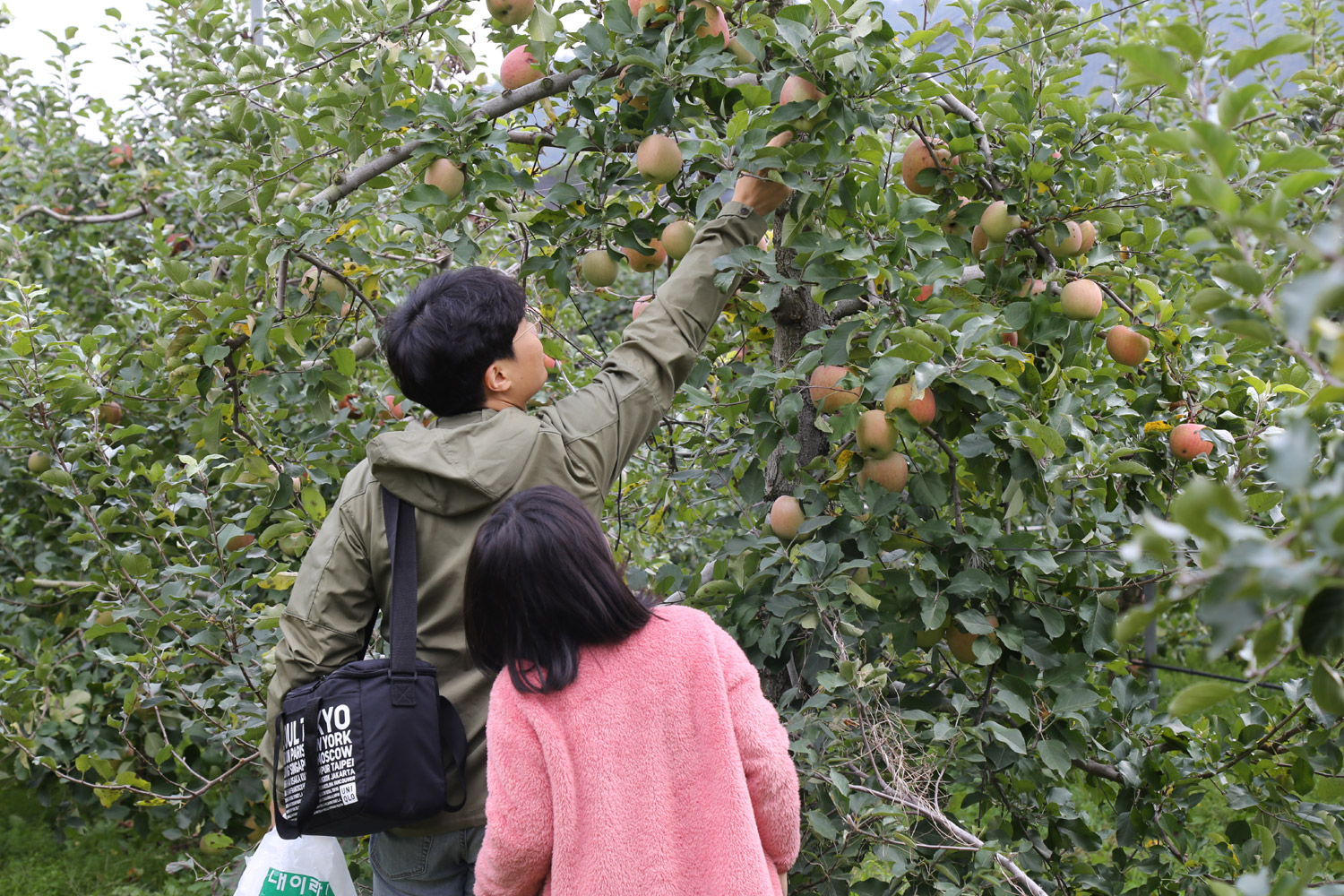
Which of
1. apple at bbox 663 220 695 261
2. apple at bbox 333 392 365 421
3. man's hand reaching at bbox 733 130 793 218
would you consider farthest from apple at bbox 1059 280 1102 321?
apple at bbox 333 392 365 421

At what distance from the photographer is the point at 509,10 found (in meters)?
1.89

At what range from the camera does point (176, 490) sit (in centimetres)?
225

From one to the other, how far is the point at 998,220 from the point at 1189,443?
0.55 m

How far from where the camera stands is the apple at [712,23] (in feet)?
5.34

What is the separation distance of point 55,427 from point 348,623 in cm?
171

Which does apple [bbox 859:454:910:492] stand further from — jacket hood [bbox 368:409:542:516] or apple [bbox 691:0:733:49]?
apple [bbox 691:0:733:49]

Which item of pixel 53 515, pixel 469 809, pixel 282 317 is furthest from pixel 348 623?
pixel 53 515

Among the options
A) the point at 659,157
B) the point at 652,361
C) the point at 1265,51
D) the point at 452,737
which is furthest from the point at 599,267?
the point at 1265,51

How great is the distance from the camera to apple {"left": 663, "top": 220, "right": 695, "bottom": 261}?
186 cm

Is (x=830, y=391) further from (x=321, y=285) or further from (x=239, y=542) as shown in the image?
(x=239, y=542)

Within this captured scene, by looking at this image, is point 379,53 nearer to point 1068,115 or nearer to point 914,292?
point 914,292

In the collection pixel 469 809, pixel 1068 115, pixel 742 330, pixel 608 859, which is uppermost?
pixel 1068 115

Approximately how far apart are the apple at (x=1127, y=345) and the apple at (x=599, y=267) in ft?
3.16

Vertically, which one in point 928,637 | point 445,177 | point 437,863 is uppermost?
point 445,177
